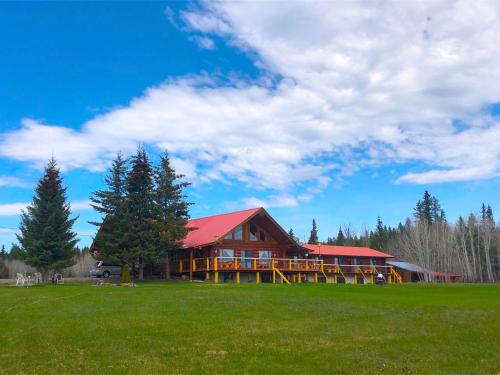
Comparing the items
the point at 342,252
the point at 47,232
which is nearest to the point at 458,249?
the point at 342,252

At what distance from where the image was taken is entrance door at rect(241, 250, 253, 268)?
40.5 meters

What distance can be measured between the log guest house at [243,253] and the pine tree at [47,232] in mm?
9604

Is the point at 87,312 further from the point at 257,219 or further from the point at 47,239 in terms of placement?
the point at 257,219

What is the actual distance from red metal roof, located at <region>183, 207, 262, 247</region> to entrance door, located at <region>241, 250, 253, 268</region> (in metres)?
2.72

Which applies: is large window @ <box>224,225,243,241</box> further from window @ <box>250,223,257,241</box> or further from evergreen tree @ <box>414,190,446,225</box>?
evergreen tree @ <box>414,190,446,225</box>

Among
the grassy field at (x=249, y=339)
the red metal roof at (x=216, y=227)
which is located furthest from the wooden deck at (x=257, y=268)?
the grassy field at (x=249, y=339)

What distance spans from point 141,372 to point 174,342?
2.14 m

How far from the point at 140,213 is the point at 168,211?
2.16m

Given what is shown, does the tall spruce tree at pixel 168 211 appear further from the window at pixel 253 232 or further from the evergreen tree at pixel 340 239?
the evergreen tree at pixel 340 239

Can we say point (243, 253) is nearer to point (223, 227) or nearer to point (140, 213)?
point (223, 227)

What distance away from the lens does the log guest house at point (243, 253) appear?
39.0m

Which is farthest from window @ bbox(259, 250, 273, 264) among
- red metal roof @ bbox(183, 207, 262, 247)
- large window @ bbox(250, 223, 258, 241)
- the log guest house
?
red metal roof @ bbox(183, 207, 262, 247)

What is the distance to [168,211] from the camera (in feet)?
126

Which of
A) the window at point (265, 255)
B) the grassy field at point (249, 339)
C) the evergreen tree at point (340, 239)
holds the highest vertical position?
the evergreen tree at point (340, 239)
